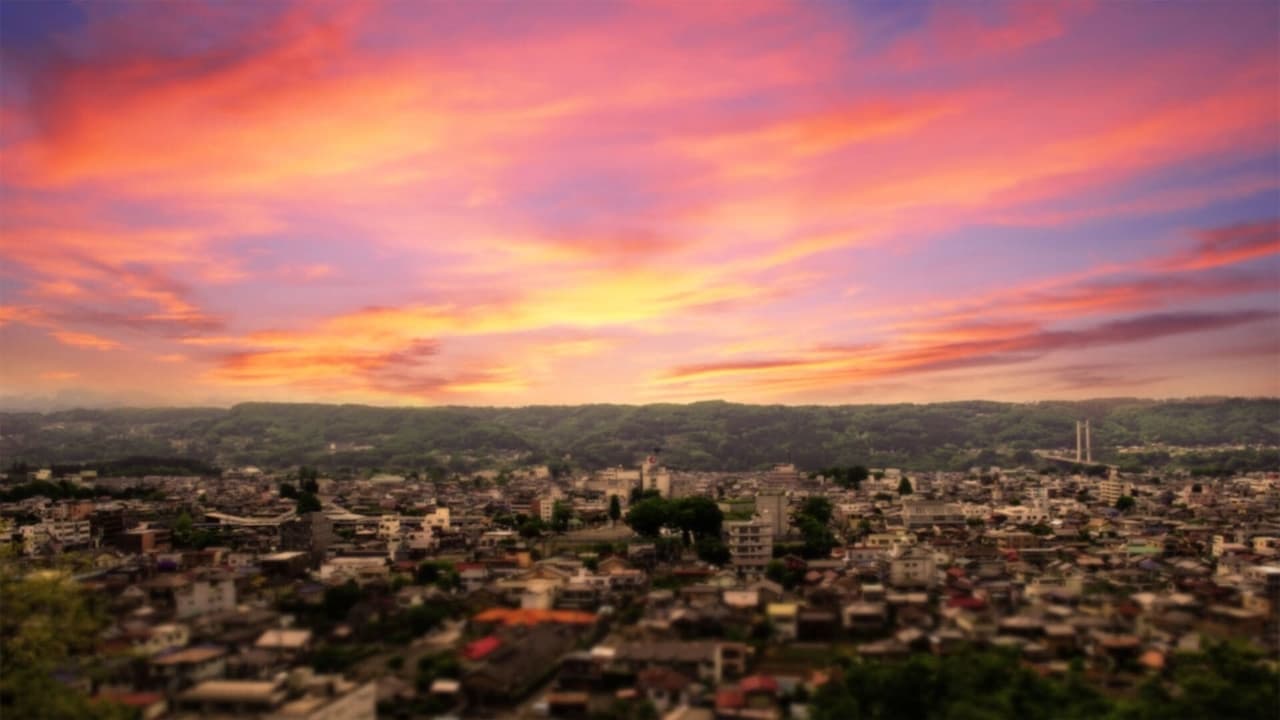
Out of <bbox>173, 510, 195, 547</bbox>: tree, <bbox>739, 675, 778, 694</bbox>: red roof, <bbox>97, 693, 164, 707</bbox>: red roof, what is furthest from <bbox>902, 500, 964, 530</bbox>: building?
<bbox>97, 693, 164, 707</bbox>: red roof

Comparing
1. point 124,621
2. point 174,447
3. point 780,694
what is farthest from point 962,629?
point 174,447

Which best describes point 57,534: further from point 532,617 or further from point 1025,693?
point 1025,693

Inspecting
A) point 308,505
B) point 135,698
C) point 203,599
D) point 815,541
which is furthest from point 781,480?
point 135,698

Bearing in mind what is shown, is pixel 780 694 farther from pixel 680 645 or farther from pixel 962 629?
pixel 962 629

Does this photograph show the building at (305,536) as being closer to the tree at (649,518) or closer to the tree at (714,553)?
the tree at (649,518)

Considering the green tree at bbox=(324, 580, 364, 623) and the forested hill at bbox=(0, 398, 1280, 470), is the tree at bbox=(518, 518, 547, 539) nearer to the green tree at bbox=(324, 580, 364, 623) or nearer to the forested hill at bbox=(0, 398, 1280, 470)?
the green tree at bbox=(324, 580, 364, 623)
